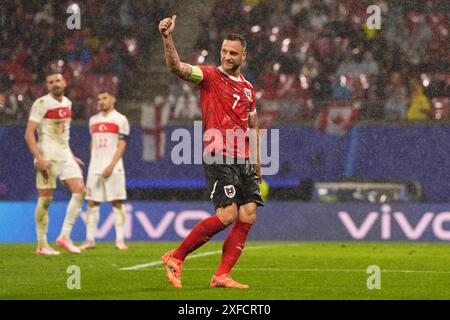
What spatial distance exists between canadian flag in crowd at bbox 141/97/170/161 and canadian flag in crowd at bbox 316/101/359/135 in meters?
2.62

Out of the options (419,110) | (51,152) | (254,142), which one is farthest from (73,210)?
(419,110)

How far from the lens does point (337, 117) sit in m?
18.5

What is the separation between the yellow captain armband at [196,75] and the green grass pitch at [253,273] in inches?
61.7

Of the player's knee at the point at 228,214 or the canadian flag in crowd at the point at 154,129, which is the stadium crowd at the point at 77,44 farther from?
the player's knee at the point at 228,214

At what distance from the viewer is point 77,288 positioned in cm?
843

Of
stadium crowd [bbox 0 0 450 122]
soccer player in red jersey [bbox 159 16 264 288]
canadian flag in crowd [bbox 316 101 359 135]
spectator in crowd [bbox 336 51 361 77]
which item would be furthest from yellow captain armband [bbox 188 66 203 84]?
spectator in crowd [bbox 336 51 361 77]

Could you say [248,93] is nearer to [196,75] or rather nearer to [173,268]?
[196,75]

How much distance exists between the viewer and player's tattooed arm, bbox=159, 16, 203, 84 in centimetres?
762

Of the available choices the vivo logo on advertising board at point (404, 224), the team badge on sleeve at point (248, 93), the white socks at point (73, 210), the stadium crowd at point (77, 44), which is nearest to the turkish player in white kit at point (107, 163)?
the white socks at point (73, 210)

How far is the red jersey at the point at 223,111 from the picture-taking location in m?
8.32

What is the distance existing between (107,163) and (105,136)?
39cm

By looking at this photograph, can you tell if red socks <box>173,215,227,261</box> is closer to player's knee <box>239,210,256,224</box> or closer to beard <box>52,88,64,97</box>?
player's knee <box>239,210,256,224</box>

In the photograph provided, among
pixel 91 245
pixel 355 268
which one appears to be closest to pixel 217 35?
pixel 91 245

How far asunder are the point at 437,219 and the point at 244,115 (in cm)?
956
